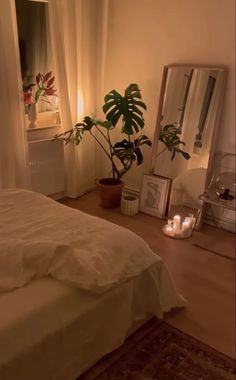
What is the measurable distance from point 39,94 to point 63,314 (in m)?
2.43

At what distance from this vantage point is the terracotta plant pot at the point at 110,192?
350cm

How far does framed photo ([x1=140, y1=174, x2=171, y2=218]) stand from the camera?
336 cm

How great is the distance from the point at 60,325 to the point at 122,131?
2.27 m

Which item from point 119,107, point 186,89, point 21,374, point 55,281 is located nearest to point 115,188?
point 119,107

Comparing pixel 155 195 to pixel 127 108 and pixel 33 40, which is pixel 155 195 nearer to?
pixel 127 108

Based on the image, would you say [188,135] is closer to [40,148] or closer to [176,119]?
[176,119]

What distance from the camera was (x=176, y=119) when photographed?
3.31 metres

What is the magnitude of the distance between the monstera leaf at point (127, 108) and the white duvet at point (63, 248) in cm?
135

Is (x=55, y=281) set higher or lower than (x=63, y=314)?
higher

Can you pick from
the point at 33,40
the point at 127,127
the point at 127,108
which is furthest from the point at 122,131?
the point at 33,40

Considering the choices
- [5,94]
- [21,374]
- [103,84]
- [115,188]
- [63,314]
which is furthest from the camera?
[103,84]

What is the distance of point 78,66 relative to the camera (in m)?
3.44

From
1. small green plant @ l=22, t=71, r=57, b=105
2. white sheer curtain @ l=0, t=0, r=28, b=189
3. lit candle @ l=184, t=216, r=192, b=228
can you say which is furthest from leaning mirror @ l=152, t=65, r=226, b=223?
white sheer curtain @ l=0, t=0, r=28, b=189

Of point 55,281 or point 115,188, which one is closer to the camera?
point 55,281
